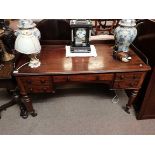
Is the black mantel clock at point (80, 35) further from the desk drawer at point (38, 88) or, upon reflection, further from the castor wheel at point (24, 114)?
the castor wheel at point (24, 114)

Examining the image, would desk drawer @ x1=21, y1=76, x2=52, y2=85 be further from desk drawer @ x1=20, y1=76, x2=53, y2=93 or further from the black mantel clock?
the black mantel clock

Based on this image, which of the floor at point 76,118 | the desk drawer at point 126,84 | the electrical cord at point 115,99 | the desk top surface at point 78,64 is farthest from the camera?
the electrical cord at point 115,99

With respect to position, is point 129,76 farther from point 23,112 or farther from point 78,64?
point 23,112

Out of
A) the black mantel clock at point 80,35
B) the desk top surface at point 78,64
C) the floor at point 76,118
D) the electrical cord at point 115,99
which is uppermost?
the black mantel clock at point 80,35

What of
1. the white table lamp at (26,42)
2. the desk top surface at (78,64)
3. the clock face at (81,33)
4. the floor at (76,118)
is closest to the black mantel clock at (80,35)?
the clock face at (81,33)

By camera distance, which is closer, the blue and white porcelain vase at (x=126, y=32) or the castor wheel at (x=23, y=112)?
the blue and white porcelain vase at (x=126, y=32)

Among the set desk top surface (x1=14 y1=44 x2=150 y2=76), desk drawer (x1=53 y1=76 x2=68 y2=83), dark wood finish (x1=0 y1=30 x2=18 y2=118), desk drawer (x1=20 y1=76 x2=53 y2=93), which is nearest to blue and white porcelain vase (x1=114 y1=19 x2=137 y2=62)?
desk top surface (x1=14 y1=44 x2=150 y2=76)

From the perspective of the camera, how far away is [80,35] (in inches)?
56.9

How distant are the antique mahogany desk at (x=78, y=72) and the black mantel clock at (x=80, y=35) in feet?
0.41

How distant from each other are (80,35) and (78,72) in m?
0.40

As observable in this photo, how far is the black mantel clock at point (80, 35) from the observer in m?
1.37

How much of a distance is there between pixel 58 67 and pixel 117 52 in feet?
1.91
